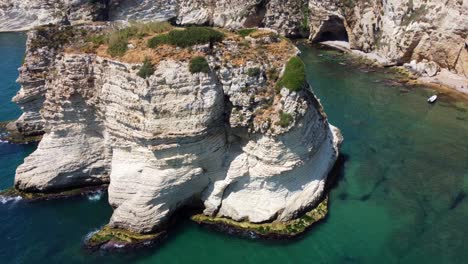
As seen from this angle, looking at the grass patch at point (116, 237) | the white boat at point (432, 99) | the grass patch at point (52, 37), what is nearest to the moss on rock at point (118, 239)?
the grass patch at point (116, 237)

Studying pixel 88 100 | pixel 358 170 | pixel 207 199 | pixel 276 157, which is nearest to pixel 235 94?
pixel 276 157

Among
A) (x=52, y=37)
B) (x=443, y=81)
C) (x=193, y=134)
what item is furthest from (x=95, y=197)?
(x=443, y=81)

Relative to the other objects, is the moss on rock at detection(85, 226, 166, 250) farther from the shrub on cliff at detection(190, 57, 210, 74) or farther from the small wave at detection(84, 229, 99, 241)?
the shrub on cliff at detection(190, 57, 210, 74)

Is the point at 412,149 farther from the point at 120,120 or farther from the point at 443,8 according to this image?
the point at 120,120

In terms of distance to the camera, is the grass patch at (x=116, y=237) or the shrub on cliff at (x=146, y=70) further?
the grass patch at (x=116, y=237)

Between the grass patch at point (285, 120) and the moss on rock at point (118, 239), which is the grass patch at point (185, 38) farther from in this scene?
the moss on rock at point (118, 239)

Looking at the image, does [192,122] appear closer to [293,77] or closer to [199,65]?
[199,65]
